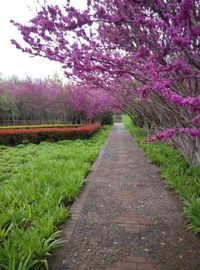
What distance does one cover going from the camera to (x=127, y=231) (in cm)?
380

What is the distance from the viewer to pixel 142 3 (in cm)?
288

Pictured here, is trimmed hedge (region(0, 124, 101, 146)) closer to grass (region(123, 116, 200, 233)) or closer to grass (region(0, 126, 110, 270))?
grass (region(123, 116, 200, 233))

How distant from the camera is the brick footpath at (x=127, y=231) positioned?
3.07 metres

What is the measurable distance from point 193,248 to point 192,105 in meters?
1.85

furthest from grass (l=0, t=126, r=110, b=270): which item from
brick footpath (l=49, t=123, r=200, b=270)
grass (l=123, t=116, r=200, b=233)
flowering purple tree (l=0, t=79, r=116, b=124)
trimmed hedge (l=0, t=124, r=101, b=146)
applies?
flowering purple tree (l=0, t=79, r=116, b=124)

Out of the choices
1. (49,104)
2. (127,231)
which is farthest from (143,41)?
(49,104)

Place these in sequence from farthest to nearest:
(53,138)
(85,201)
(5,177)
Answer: (53,138)
(5,177)
(85,201)

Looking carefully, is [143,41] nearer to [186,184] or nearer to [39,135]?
[186,184]

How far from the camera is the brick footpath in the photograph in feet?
10.1

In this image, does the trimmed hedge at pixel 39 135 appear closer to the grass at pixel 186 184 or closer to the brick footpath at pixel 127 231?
the grass at pixel 186 184

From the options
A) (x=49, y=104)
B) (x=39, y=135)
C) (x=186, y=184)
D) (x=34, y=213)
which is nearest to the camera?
(x=34, y=213)

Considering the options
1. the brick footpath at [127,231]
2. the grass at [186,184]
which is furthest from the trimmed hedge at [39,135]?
the brick footpath at [127,231]

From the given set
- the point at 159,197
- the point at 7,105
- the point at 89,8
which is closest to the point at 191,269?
the point at 159,197

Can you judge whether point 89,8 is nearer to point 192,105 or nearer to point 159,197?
point 192,105
